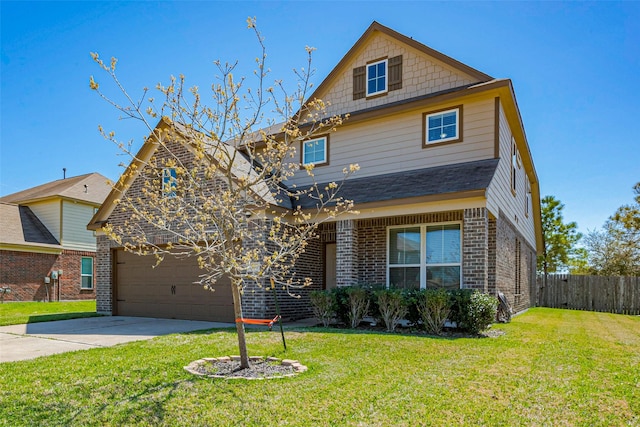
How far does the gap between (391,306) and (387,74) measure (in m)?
6.94

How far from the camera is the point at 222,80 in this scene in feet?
18.9

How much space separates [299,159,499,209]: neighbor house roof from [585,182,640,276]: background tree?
1771 cm

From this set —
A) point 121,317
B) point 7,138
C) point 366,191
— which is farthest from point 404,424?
point 7,138

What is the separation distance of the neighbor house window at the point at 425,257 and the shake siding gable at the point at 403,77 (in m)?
3.92

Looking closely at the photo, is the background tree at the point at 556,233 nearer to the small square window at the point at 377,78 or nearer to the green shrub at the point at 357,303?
the small square window at the point at 377,78

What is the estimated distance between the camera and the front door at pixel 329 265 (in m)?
12.9

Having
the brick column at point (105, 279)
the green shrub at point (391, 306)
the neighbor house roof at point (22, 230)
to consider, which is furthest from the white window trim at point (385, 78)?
the neighbor house roof at point (22, 230)

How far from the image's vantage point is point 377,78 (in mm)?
12930

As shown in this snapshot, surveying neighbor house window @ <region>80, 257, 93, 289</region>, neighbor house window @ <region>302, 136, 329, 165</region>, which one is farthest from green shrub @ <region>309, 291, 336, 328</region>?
neighbor house window @ <region>80, 257, 93, 289</region>

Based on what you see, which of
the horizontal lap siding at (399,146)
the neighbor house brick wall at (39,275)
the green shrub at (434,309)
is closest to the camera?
the green shrub at (434,309)

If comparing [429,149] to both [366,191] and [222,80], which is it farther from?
[222,80]

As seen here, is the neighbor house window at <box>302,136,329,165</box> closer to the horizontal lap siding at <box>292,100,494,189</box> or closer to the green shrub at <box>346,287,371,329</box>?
the horizontal lap siding at <box>292,100,494,189</box>

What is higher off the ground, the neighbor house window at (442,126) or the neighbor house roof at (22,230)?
the neighbor house window at (442,126)

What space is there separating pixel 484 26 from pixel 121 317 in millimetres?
12398
